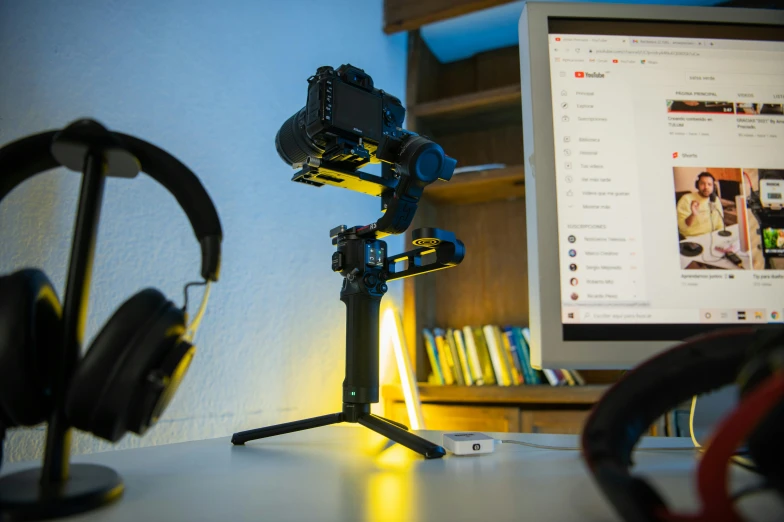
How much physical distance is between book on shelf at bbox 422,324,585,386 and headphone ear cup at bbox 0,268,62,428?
145cm

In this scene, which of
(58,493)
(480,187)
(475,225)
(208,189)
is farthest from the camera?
(475,225)

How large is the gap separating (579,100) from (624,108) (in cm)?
5

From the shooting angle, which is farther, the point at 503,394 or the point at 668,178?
the point at 503,394

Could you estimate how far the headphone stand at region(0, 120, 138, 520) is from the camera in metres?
0.28

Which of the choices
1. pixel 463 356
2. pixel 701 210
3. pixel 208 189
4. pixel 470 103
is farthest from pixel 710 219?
pixel 470 103

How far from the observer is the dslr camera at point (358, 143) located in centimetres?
60

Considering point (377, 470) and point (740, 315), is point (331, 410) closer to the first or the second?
point (377, 470)

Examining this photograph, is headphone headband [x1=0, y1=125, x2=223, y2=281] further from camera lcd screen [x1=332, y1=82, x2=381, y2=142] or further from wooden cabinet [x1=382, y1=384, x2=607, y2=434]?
wooden cabinet [x1=382, y1=384, x2=607, y2=434]

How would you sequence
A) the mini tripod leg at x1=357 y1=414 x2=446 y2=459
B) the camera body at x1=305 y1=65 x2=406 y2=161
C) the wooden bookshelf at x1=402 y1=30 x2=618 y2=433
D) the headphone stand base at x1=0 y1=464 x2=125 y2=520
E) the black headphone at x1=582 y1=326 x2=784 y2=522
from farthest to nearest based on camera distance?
1. the wooden bookshelf at x1=402 y1=30 x2=618 y2=433
2. the camera body at x1=305 y1=65 x2=406 y2=161
3. the mini tripod leg at x1=357 y1=414 x2=446 y2=459
4. the headphone stand base at x1=0 y1=464 x2=125 y2=520
5. the black headphone at x1=582 y1=326 x2=784 y2=522

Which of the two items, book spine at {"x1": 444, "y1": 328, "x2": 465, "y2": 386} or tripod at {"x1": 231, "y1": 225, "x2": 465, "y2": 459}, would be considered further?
book spine at {"x1": 444, "y1": 328, "x2": 465, "y2": 386}

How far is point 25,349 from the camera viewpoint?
0.30 meters

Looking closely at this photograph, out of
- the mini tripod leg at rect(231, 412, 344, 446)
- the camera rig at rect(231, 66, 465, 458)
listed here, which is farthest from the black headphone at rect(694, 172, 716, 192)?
the mini tripod leg at rect(231, 412, 344, 446)

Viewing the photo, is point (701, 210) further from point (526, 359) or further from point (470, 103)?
point (470, 103)

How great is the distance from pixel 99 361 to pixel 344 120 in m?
0.41
